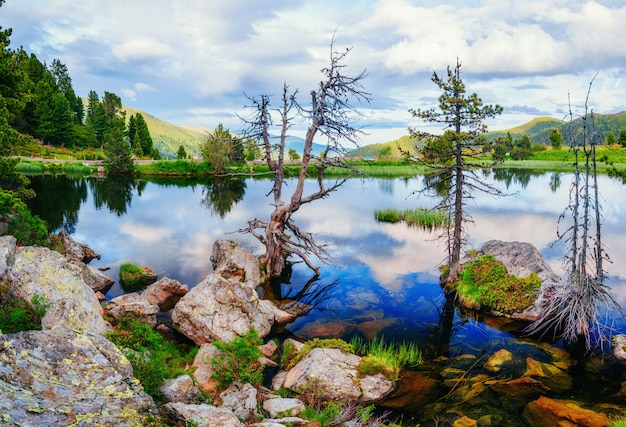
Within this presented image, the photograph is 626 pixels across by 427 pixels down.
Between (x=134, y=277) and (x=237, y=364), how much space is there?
13.0 metres

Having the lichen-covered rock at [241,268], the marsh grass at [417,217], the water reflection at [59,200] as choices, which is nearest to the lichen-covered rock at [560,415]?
the lichen-covered rock at [241,268]

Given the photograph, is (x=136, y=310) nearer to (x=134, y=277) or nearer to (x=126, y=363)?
(x=126, y=363)

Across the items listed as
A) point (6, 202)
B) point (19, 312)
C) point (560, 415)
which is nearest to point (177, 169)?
point (6, 202)

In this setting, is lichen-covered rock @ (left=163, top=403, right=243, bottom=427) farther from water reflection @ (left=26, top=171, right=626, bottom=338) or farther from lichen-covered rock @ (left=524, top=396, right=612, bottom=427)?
water reflection @ (left=26, top=171, right=626, bottom=338)

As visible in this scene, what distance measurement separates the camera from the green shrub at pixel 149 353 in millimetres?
9055

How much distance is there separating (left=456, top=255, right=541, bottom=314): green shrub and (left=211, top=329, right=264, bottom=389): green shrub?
1167 centimetres

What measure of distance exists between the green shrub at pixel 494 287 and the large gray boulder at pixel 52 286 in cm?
1527

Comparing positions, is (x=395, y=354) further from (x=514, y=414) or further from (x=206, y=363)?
(x=206, y=363)

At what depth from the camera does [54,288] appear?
11969mm

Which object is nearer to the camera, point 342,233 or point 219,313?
point 219,313

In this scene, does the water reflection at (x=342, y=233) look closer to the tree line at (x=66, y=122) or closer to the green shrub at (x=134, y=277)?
the green shrub at (x=134, y=277)

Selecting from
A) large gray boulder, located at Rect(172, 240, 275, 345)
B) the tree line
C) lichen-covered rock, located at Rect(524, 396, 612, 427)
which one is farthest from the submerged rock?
the tree line

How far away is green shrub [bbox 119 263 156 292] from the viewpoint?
21.0 metres

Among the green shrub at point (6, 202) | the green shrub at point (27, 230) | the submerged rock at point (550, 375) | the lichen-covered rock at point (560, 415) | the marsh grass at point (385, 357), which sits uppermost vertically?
the green shrub at point (6, 202)
